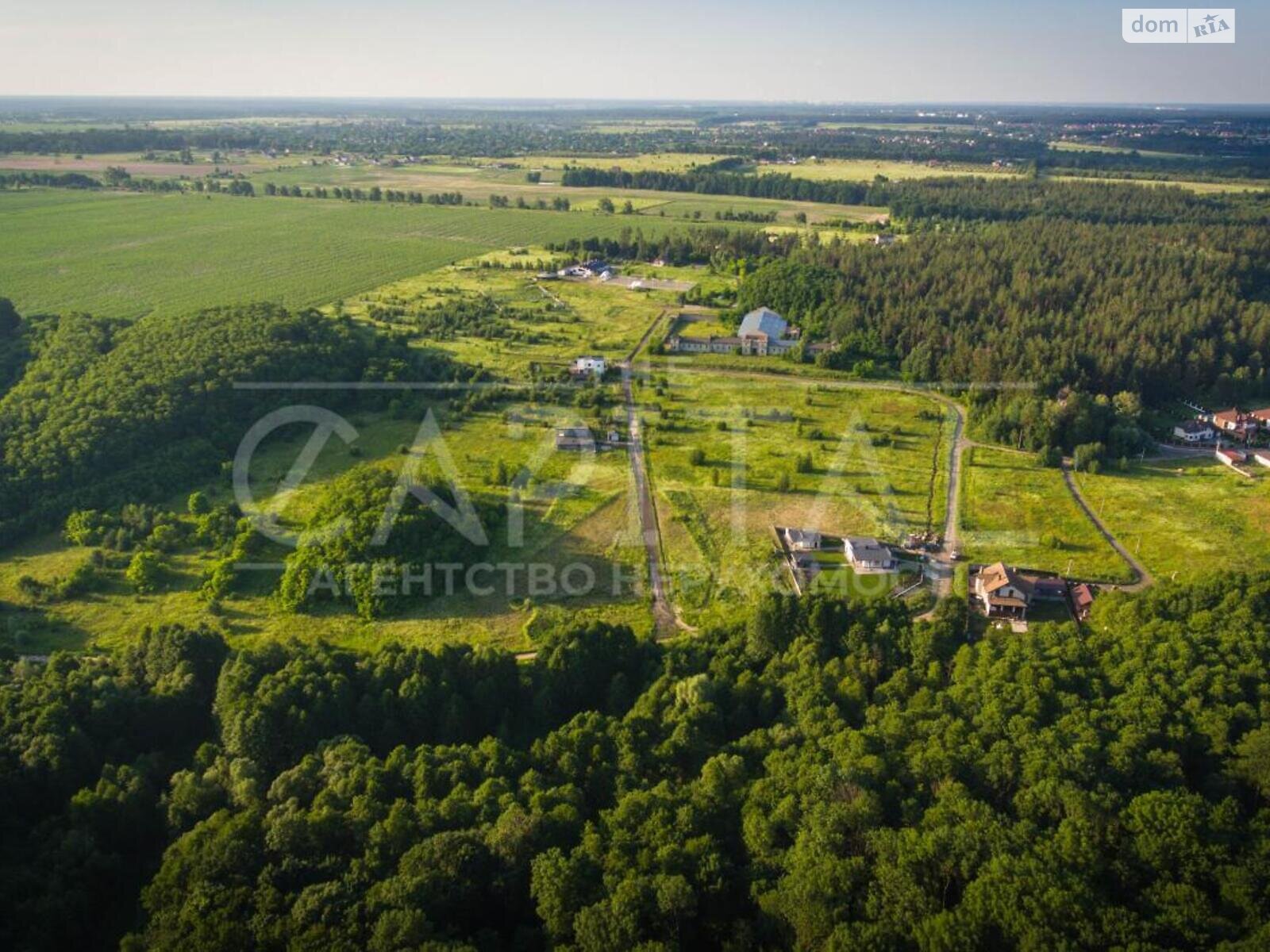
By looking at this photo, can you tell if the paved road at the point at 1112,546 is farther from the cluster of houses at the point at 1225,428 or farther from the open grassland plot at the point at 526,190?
the open grassland plot at the point at 526,190

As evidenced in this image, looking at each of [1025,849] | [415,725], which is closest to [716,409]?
[415,725]

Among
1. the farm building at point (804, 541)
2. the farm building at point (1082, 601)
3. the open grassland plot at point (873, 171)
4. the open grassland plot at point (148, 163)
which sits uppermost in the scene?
the open grassland plot at point (148, 163)

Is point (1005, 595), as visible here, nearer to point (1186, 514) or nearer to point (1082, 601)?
point (1082, 601)

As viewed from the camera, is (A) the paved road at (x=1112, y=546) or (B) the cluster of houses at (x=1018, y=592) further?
(A) the paved road at (x=1112, y=546)

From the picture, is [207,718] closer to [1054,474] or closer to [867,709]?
[867,709]

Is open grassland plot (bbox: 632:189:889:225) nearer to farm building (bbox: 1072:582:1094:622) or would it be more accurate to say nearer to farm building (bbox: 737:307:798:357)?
farm building (bbox: 737:307:798:357)

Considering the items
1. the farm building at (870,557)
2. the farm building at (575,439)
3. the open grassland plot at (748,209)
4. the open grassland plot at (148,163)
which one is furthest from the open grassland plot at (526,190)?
the farm building at (870,557)

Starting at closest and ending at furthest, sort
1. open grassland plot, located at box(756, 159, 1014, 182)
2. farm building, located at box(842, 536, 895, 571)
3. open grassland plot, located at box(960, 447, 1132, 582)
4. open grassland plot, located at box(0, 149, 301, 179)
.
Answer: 1. farm building, located at box(842, 536, 895, 571)
2. open grassland plot, located at box(960, 447, 1132, 582)
3. open grassland plot, located at box(0, 149, 301, 179)
4. open grassland plot, located at box(756, 159, 1014, 182)

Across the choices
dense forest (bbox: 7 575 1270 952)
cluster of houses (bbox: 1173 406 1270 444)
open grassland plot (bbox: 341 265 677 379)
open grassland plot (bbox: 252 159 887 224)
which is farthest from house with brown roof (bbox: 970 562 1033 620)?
open grassland plot (bbox: 252 159 887 224)
